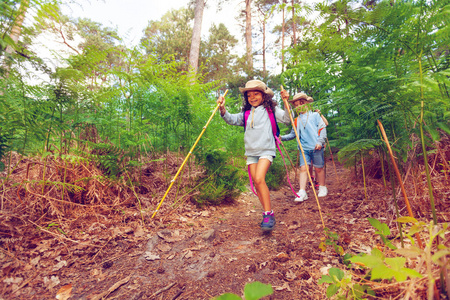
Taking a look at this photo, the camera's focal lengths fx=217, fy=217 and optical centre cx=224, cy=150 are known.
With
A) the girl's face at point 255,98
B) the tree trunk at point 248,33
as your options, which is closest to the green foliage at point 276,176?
the girl's face at point 255,98

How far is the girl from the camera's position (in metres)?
3.04

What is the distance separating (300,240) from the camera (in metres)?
2.38

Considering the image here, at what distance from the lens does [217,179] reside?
3.97 m

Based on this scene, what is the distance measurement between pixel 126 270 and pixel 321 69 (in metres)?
2.83

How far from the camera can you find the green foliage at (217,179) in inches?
148

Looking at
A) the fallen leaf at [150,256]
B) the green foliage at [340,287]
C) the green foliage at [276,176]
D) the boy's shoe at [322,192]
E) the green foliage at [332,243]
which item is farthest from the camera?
the green foliage at [276,176]

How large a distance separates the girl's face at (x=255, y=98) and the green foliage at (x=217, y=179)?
1.01 meters

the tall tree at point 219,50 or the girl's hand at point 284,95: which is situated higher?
the tall tree at point 219,50

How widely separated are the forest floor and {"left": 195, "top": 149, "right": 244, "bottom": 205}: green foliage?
673 mm

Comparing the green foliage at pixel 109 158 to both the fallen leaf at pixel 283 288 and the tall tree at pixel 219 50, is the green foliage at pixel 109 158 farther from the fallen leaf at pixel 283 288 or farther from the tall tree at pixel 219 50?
the tall tree at pixel 219 50

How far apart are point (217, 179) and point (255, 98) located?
159 centimetres

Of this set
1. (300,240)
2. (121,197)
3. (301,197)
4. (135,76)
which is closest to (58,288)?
(121,197)

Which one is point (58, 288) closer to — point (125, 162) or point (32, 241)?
point (32, 241)

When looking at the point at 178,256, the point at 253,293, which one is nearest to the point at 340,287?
the point at 253,293
